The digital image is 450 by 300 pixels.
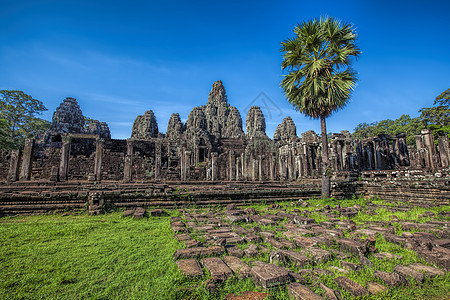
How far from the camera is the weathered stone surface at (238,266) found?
2.26m

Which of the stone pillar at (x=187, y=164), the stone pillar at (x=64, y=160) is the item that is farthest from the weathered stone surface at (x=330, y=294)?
the stone pillar at (x=64, y=160)

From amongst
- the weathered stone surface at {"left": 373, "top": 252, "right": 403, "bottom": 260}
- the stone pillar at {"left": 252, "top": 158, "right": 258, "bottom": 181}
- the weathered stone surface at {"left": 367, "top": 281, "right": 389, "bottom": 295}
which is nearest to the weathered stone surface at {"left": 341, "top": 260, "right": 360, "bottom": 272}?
the weathered stone surface at {"left": 367, "top": 281, "right": 389, "bottom": 295}

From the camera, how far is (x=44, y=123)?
3145cm

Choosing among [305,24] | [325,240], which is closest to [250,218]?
[325,240]

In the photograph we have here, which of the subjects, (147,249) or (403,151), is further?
(403,151)

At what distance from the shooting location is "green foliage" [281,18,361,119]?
9.80 metres

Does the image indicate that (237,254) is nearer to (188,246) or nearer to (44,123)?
(188,246)

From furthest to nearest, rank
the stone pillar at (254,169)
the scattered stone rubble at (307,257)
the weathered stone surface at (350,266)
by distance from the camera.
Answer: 1. the stone pillar at (254,169)
2. the weathered stone surface at (350,266)
3. the scattered stone rubble at (307,257)

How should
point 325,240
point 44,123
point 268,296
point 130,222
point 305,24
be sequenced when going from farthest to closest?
point 44,123, point 305,24, point 130,222, point 325,240, point 268,296

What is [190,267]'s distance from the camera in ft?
7.77

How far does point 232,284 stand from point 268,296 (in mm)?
397

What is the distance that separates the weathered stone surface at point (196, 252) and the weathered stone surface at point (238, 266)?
180 millimetres

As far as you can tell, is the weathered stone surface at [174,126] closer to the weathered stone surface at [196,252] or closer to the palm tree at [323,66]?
the palm tree at [323,66]

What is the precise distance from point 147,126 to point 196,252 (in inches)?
1453
